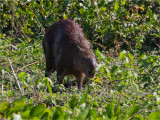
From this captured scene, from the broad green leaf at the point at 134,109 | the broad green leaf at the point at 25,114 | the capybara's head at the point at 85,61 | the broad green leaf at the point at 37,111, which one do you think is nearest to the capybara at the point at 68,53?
the capybara's head at the point at 85,61

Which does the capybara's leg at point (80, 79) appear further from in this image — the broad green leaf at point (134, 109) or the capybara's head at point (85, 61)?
the broad green leaf at point (134, 109)

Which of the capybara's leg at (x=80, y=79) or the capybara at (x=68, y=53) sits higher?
the capybara at (x=68, y=53)

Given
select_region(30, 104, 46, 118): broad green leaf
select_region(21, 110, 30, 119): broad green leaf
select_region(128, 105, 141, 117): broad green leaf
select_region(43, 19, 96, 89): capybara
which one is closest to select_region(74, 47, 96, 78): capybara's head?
select_region(43, 19, 96, 89): capybara

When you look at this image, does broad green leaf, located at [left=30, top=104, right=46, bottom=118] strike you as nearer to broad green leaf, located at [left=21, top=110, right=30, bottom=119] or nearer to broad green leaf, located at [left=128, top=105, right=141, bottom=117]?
broad green leaf, located at [left=21, top=110, right=30, bottom=119]

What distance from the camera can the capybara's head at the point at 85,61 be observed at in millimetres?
6156

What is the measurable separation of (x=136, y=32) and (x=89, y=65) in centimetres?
288

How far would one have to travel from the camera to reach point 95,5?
28.1 ft

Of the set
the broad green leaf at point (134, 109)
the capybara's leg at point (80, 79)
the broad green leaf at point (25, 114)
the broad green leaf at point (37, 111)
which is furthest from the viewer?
the capybara's leg at point (80, 79)

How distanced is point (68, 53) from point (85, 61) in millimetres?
365

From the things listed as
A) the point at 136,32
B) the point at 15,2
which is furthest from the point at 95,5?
the point at 15,2

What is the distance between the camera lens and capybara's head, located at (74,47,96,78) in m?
6.16

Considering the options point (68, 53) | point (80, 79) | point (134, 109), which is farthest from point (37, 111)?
point (80, 79)

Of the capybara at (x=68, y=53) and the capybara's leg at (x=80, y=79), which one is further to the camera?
the capybara's leg at (x=80, y=79)

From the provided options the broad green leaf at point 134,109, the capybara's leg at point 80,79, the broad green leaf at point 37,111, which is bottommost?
the broad green leaf at point 134,109
